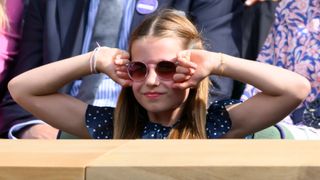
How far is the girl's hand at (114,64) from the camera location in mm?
1710

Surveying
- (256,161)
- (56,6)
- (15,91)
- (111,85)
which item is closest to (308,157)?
(256,161)

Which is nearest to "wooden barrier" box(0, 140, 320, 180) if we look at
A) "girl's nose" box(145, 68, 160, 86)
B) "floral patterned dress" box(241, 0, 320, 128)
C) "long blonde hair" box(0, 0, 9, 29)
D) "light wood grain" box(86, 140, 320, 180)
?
"light wood grain" box(86, 140, 320, 180)

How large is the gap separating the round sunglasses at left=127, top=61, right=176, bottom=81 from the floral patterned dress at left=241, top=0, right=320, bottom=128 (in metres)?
0.74

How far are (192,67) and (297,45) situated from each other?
909mm

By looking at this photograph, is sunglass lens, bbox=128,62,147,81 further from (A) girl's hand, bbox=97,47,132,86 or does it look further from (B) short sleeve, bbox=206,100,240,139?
(B) short sleeve, bbox=206,100,240,139

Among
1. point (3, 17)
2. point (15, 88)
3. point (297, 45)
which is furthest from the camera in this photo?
point (3, 17)

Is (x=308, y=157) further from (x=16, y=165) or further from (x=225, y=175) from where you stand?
(x=16, y=165)

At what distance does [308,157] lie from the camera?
0.69 meters

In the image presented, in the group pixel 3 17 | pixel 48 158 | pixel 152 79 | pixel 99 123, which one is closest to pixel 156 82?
pixel 152 79

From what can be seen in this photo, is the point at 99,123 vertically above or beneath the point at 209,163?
beneath

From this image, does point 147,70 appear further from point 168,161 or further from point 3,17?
point 3,17

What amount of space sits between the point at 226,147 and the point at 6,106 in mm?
1809

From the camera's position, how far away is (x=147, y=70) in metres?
1.66

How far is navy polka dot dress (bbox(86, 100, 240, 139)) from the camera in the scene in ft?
5.81
